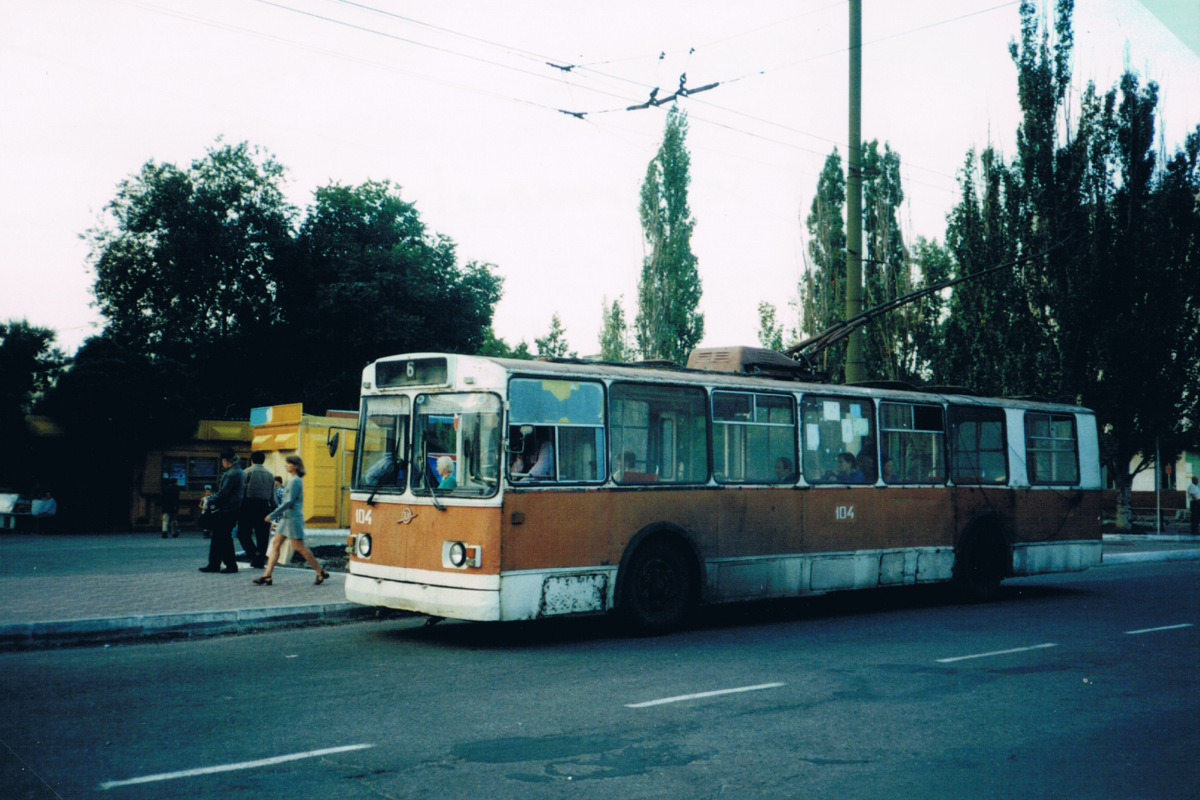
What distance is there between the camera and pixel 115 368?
31891 millimetres

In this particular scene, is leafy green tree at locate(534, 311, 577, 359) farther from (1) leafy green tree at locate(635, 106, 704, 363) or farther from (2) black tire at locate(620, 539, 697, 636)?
(2) black tire at locate(620, 539, 697, 636)

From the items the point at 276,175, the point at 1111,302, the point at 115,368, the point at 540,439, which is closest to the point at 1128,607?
the point at 540,439

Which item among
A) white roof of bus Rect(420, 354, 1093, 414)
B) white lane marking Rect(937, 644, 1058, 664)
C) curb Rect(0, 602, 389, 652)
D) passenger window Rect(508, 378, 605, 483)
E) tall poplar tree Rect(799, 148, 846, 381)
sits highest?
tall poplar tree Rect(799, 148, 846, 381)

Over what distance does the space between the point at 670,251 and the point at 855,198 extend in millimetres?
26491

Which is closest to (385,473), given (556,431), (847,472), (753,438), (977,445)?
(556,431)

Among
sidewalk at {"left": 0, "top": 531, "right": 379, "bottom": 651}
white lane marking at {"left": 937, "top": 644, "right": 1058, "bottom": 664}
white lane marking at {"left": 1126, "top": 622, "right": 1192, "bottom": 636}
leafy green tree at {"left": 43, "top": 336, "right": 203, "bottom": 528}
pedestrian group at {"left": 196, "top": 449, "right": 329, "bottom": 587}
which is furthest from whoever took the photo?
leafy green tree at {"left": 43, "top": 336, "right": 203, "bottom": 528}

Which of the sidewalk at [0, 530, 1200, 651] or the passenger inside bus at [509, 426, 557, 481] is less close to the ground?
the passenger inside bus at [509, 426, 557, 481]

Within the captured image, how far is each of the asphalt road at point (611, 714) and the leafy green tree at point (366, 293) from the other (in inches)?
1291

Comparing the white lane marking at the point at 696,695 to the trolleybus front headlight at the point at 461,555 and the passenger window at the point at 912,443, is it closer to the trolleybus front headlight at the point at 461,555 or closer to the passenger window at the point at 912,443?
the trolleybus front headlight at the point at 461,555

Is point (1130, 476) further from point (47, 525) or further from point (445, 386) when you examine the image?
point (47, 525)

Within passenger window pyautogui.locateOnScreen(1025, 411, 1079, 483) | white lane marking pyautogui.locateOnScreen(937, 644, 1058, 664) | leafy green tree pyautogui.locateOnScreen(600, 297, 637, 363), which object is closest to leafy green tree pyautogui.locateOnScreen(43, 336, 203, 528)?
passenger window pyautogui.locateOnScreen(1025, 411, 1079, 483)

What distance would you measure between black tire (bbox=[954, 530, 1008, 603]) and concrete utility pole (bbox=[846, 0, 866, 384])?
3.13 meters

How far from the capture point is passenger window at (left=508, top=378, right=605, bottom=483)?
10.0m

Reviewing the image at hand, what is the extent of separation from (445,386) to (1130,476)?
90.1 ft
